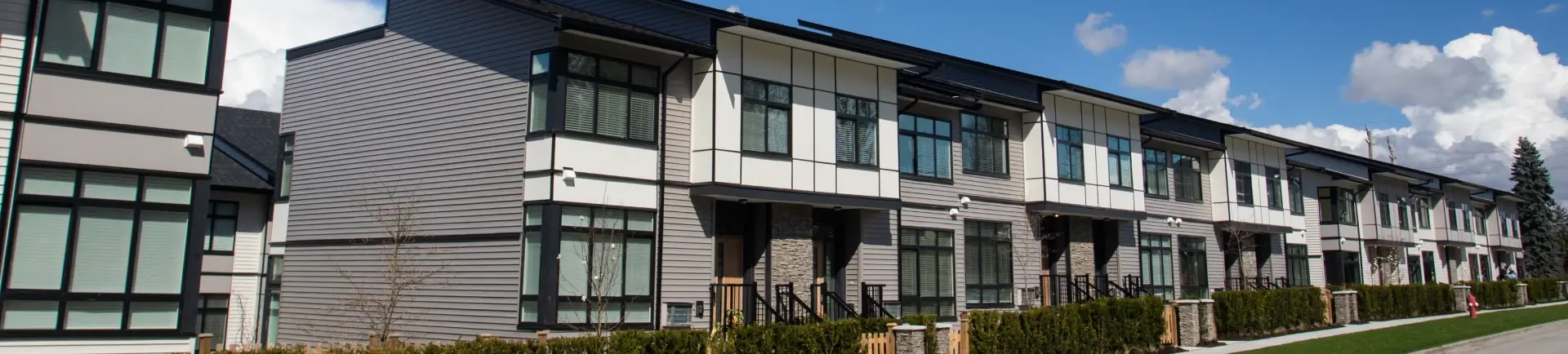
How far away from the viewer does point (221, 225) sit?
25.4 metres

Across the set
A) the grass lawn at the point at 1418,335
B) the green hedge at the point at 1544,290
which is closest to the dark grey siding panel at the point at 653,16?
the grass lawn at the point at 1418,335

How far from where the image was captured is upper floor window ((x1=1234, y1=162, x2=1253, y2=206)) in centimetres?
3569

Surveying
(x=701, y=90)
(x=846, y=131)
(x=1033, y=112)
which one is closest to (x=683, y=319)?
(x=701, y=90)

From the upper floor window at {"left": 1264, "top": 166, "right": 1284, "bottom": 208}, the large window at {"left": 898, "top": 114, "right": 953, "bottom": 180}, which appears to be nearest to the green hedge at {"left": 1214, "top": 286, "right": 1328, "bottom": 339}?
the upper floor window at {"left": 1264, "top": 166, "right": 1284, "bottom": 208}

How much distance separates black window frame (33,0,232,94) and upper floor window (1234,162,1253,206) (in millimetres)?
30160

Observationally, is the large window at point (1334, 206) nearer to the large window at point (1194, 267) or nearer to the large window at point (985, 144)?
the large window at point (1194, 267)

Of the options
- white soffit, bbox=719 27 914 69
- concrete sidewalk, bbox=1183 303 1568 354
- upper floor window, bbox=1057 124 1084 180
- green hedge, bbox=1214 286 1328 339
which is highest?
white soffit, bbox=719 27 914 69

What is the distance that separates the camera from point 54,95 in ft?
43.8

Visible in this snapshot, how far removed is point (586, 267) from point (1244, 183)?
26.0 metres

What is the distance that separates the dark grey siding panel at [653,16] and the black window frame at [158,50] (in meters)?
6.52

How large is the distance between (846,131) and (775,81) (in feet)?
6.99

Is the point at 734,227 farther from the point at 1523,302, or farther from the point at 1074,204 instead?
the point at 1523,302

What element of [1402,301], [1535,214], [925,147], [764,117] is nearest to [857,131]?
[764,117]

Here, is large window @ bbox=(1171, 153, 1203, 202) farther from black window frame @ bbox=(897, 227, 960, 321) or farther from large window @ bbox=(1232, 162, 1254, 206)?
black window frame @ bbox=(897, 227, 960, 321)
